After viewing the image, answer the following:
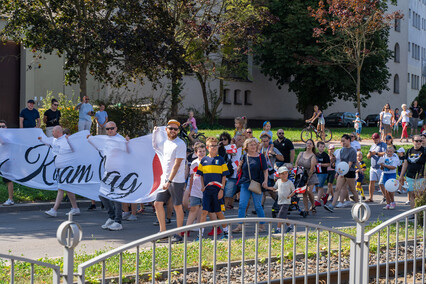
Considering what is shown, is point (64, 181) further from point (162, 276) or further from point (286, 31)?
point (286, 31)

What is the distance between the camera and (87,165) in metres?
14.7

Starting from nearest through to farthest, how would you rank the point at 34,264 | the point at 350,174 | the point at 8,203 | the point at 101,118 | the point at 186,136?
A: the point at 34,264 < the point at 8,203 < the point at 350,174 < the point at 101,118 < the point at 186,136

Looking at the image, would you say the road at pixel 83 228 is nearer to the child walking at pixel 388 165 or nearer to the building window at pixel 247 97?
the child walking at pixel 388 165

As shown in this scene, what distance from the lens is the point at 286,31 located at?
48156 mm

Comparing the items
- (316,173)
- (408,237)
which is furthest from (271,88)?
(408,237)

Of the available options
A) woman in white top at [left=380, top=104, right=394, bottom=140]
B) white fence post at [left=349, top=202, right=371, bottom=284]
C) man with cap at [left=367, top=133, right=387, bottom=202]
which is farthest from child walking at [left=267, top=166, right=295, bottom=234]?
woman in white top at [left=380, top=104, right=394, bottom=140]

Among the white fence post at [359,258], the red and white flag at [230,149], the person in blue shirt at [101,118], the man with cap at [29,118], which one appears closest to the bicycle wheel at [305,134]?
the person in blue shirt at [101,118]

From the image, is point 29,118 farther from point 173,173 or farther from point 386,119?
point 386,119

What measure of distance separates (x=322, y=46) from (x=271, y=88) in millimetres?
9785

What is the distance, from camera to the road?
10.4 metres

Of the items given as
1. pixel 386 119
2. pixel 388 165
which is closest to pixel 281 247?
pixel 388 165

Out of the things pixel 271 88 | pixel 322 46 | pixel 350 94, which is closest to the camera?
pixel 322 46

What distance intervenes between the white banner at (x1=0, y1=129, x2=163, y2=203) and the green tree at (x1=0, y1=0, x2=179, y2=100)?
25.5 feet

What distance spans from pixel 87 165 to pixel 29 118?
6784 mm
